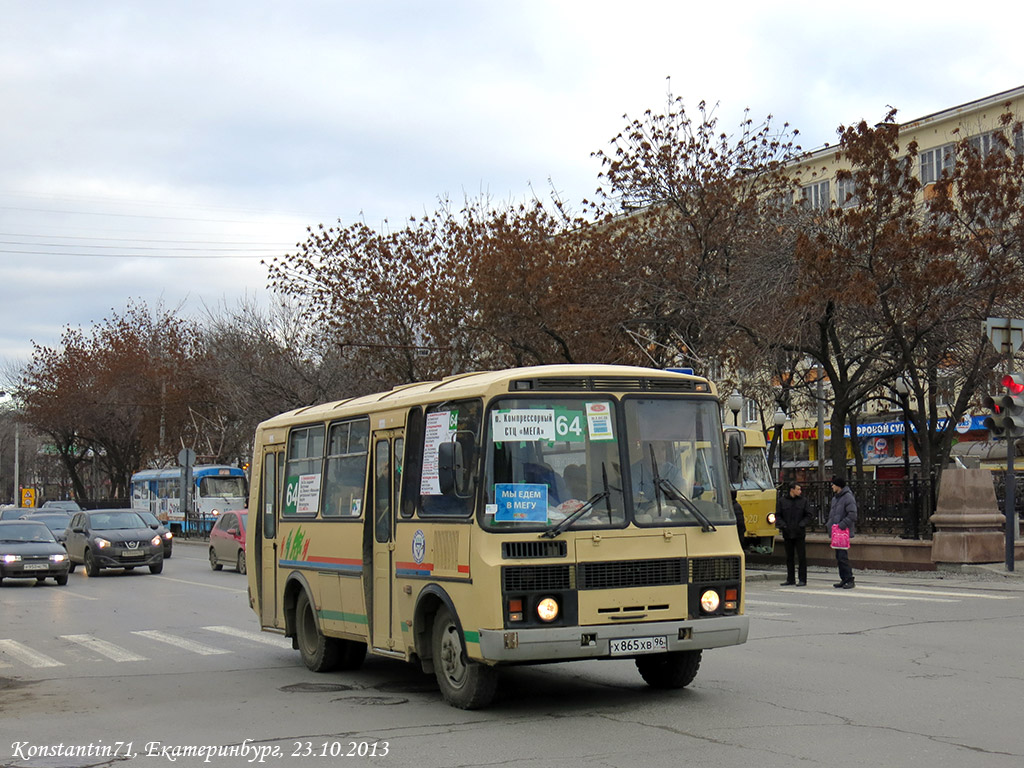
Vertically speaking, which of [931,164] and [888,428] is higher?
[931,164]

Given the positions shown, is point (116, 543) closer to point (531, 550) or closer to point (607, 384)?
point (607, 384)

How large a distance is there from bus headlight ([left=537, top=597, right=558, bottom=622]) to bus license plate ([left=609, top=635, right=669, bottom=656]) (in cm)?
47

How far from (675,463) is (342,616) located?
3767 millimetres

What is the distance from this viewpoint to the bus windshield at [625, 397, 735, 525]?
9516mm

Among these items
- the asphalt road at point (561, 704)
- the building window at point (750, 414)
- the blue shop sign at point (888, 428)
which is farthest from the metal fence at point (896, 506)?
the building window at point (750, 414)

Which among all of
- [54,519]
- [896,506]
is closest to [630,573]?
[896,506]

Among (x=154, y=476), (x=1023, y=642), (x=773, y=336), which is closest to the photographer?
(x=1023, y=642)

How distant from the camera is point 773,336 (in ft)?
92.5

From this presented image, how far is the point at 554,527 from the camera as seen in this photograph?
29.9ft

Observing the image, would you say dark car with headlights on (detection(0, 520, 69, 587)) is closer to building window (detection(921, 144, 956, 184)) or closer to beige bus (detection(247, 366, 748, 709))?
beige bus (detection(247, 366, 748, 709))

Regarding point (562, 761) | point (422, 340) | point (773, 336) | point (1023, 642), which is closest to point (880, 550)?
point (773, 336)

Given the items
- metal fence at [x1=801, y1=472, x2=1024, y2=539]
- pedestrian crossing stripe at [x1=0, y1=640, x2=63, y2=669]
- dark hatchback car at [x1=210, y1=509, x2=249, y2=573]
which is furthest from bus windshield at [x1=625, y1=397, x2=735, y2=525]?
dark hatchback car at [x1=210, y1=509, x2=249, y2=573]

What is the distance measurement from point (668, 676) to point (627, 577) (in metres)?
1.50

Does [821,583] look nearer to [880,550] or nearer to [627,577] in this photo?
[880,550]
